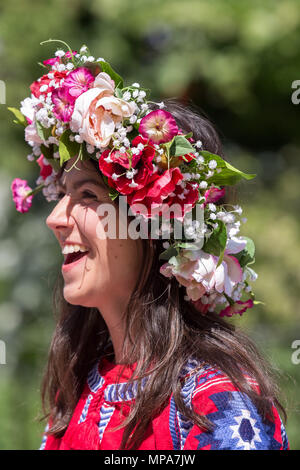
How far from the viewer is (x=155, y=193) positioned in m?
1.72

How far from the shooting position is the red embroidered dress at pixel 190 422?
60.7 inches

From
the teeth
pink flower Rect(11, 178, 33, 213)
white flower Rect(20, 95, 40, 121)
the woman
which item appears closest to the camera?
the woman

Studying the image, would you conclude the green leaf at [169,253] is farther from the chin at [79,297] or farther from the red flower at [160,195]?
the chin at [79,297]

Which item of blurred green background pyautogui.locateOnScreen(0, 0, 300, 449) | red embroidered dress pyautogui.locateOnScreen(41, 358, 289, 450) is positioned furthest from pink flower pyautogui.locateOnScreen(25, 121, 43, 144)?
blurred green background pyautogui.locateOnScreen(0, 0, 300, 449)

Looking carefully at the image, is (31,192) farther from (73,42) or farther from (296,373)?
(73,42)

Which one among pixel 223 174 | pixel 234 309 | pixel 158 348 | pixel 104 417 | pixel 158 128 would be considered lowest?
pixel 104 417

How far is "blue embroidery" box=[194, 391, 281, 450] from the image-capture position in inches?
59.8

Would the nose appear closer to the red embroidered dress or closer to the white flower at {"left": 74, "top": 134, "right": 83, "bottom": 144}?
the white flower at {"left": 74, "top": 134, "right": 83, "bottom": 144}

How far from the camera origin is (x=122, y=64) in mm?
5266

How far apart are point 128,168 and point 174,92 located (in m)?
3.46

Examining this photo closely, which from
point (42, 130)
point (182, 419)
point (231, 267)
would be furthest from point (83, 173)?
point (182, 419)

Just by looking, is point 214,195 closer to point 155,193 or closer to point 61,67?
point 155,193
